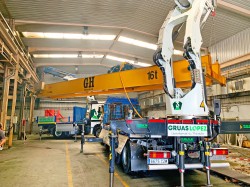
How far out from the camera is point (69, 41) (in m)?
12.8

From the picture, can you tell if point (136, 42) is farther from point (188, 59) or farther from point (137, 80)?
point (188, 59)

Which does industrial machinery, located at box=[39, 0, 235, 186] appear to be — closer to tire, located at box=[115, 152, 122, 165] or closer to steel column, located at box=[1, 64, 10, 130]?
tire, located at box=[115, 152, 122, 165]

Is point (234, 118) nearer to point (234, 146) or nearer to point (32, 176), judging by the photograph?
point (234, 146)

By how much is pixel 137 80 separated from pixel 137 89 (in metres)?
0.49

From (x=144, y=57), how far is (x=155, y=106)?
4812 millimetres

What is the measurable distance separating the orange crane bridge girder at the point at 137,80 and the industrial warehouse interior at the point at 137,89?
29 millimetres

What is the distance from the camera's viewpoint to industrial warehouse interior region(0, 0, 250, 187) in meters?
3.90

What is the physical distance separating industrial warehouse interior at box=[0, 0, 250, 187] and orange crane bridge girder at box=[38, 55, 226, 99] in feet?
0.10

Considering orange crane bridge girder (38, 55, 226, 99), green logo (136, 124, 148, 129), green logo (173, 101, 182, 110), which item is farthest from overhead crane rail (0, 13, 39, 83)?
green logo (173, 101, 182, 110)

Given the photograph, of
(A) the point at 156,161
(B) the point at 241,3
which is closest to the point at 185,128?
(A) the point at 156,161

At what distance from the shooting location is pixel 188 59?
397 centimetres

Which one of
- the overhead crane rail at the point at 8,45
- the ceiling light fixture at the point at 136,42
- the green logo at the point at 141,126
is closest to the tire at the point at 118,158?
the green logo at the point at 141,126

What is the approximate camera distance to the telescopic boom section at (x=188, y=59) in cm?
387

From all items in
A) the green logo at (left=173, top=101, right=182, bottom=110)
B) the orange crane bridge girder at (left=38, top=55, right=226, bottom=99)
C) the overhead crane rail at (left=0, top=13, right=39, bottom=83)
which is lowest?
the green logo at (left=173, top=101, right=182, bottom=110)
